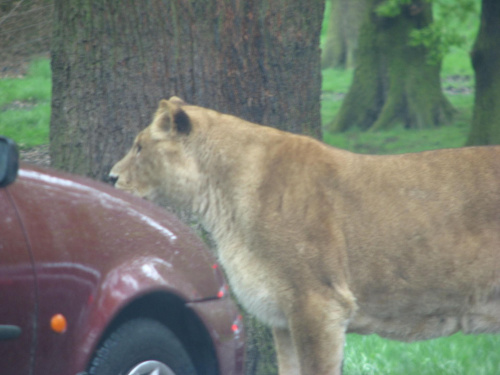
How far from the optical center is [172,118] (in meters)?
4.38

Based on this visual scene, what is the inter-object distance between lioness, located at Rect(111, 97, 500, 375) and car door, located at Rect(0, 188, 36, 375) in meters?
1.53

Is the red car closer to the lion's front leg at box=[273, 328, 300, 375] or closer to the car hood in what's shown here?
the car hood

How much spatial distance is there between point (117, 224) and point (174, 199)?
3.91ft

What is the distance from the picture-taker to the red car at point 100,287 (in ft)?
9.53

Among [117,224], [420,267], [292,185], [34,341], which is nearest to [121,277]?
[117,224]

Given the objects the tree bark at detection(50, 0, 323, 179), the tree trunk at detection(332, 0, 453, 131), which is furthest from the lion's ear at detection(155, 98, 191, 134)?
the tree trunk at detection(332, 0, 453, 131)

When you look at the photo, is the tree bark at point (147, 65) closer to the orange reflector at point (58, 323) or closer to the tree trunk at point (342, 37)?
the orange reflector at point (58, 323)

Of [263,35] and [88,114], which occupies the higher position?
[263,35]

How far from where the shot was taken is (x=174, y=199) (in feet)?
Answer: 15.0

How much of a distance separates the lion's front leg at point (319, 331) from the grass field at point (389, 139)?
136 cm

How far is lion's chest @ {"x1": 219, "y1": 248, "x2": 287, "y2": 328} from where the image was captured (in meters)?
4.15

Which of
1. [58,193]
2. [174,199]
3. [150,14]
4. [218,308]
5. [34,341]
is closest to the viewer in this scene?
[34,341]

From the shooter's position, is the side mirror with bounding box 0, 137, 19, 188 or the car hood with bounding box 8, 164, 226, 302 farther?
the car hood with bounding box 8, 164, 226, 302

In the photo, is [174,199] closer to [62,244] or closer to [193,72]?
[193,72]
